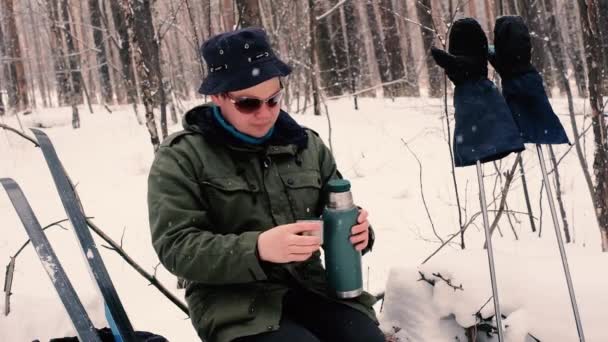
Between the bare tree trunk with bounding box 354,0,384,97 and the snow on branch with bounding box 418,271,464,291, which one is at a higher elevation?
the bare tree trunk with bounding box 354,0,384,97

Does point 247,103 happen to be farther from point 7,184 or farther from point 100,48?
point 100,48

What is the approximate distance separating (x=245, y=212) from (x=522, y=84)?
1.10 m

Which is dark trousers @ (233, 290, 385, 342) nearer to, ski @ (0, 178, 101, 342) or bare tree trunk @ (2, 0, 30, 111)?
ski @ (0, 178, 101, 342)

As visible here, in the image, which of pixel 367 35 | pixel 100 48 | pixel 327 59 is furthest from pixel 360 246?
pixel 367 35

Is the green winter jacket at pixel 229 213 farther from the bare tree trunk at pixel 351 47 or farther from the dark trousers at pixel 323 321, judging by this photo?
the bare tree trunk at pixel 351 47

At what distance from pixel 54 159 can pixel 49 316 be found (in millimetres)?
1096

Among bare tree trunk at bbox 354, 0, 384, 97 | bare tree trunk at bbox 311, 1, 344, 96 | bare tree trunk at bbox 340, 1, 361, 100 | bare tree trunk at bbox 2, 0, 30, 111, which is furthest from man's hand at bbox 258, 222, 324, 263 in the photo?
bare tree trunk at bbox 354, 0, 384, 97

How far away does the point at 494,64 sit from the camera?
77.2 inches

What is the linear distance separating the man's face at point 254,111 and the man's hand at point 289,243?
0.41 metres

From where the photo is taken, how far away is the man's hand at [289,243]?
1.55 m

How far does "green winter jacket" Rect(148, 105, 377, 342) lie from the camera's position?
1.65 metres

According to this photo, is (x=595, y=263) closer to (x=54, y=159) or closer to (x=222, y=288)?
(x=222, y=288)

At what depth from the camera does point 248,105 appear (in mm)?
1781

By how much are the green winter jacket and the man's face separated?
0.19 ft
